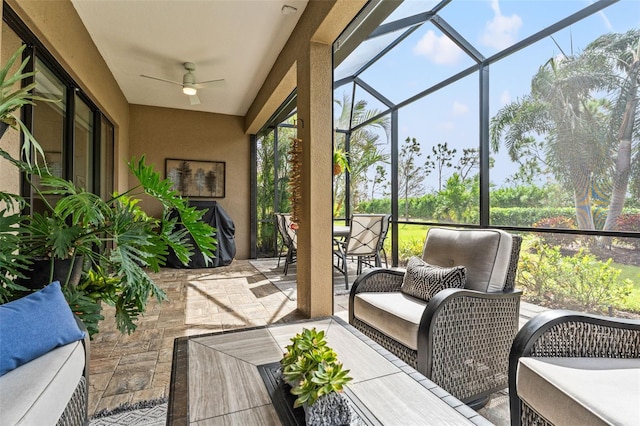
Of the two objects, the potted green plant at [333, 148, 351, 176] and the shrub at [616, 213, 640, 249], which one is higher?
the potted green plant at [333, 148, 351, 176]

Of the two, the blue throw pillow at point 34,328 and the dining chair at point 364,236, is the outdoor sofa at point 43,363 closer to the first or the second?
the blue throw pillow at point 34,328

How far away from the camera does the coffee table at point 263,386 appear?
873mm

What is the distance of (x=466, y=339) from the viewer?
5.17ft

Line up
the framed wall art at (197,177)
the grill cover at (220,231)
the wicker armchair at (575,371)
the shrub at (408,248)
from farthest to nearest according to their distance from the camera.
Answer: the framed wall art at (197,177), the grill cover at (220,231), the shrub at (408,248), the wicker armchair at (575,371)

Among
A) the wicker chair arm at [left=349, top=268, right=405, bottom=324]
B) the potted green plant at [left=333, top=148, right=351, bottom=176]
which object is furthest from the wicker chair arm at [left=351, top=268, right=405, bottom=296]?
the potted green plant at [left=333, top=148, right=351, bottom=176]

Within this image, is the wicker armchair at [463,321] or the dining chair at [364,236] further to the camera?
the dining chair at [364,236]

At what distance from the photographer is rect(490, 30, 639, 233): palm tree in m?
2.30

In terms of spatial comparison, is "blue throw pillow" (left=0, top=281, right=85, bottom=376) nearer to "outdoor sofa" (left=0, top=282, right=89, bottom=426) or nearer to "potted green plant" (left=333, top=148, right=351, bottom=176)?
"outdoor sofa" (left=0, top=282, right=89, bottom=426)

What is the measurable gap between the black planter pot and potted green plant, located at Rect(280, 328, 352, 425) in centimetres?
145

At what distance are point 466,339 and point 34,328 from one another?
5.83ft

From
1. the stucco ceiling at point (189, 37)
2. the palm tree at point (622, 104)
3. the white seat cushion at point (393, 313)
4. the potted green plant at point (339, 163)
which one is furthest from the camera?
the potted green plant at point (339, 163)

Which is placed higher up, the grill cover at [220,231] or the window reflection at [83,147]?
the window reflection at [83,147]

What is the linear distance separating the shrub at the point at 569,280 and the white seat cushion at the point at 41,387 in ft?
10.9

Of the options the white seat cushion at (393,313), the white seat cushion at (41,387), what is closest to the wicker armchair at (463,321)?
the white seat cushion at (393,313)
